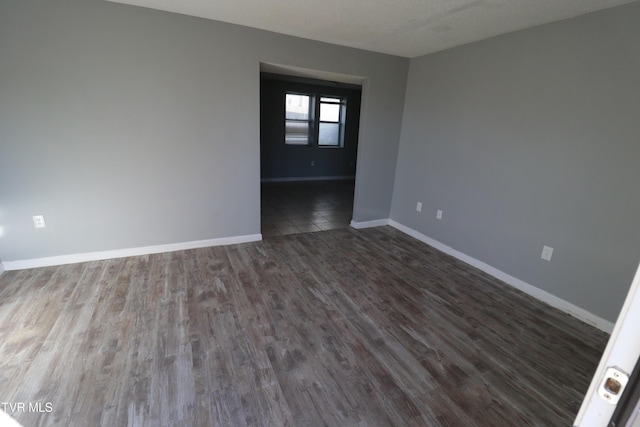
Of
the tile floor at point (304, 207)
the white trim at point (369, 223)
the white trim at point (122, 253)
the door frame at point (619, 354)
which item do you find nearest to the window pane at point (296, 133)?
the tile floor at point (304, 207)

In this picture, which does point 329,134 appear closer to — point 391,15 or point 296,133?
point 296,133

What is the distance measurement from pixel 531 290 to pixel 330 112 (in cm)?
605

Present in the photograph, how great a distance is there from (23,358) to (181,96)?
242cm

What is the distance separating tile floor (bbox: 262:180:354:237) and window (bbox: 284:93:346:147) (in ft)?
3.73

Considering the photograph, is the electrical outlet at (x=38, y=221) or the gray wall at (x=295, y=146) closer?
the electrical outlet at (x=38, y=221)

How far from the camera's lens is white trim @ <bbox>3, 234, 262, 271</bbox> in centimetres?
280

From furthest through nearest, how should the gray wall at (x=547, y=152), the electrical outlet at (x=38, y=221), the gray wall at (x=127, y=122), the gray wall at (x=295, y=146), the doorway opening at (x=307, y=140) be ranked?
the gray wall at (x=295, y=146) → the doorway opening at (x=307, y=140) → the electrical outlet at (x=38, y=221) → the gray wall at (x=127, y=122) → the gray wall at (x=547, y=152)

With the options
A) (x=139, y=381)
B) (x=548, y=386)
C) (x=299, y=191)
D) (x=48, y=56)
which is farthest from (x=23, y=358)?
(x=299, y=191)

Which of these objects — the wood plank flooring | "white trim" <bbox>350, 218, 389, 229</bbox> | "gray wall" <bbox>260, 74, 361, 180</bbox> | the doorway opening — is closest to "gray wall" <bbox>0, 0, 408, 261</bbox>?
the wood plank flooring

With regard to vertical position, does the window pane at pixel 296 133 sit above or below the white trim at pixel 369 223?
above

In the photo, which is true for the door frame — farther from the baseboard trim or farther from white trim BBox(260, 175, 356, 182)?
white trim BBox(260, 175, 356, 182)

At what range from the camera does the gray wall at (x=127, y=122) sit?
8.27ft

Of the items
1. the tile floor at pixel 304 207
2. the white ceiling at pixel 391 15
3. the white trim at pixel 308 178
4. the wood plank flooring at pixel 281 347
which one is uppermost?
the white ceiling at pixel 391 15

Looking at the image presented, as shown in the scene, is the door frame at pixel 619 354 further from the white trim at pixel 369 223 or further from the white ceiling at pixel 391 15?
the white trim at pixel 369 223
